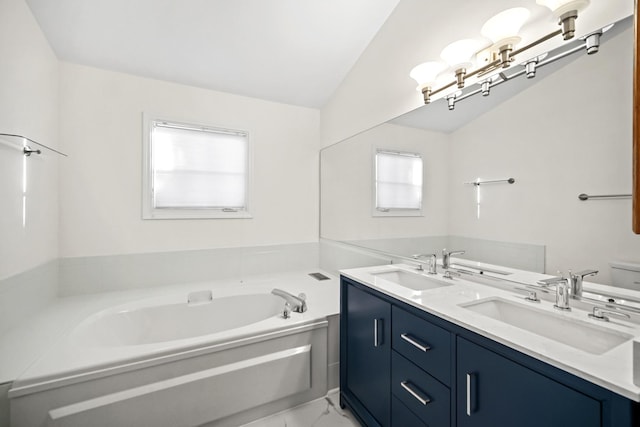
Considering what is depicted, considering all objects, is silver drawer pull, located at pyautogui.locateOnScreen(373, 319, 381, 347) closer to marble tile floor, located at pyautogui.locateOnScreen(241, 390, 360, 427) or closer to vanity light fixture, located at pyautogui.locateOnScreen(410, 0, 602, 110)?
marble tile floor, located at pyautogui.locateOnScreen(241, 390, 360, 427)

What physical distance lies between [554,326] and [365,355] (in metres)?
0.88

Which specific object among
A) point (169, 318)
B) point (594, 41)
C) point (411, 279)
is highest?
point (594, 41)

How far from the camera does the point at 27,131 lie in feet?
5.55

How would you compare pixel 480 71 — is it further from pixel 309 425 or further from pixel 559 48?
pixel 309 425

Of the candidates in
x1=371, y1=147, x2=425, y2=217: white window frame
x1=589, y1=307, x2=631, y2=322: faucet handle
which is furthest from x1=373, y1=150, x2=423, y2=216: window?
x1=589, y1=307, x2=631, y2=322: faucet handle

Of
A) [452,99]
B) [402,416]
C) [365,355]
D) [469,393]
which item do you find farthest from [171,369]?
[452,99]

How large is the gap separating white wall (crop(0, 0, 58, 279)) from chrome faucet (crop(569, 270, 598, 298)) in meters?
2.63

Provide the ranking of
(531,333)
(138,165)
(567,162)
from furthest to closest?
(138,165) < (567,162) < (531,333)

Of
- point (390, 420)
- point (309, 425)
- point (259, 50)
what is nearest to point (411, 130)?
point (259, 50)

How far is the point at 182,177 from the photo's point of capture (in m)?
2.54

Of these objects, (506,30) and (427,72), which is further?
(427,72)

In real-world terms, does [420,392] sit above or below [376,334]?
below

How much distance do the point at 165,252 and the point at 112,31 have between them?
1.71 m

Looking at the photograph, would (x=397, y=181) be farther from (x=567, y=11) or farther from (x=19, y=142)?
(x=19, y=142)
